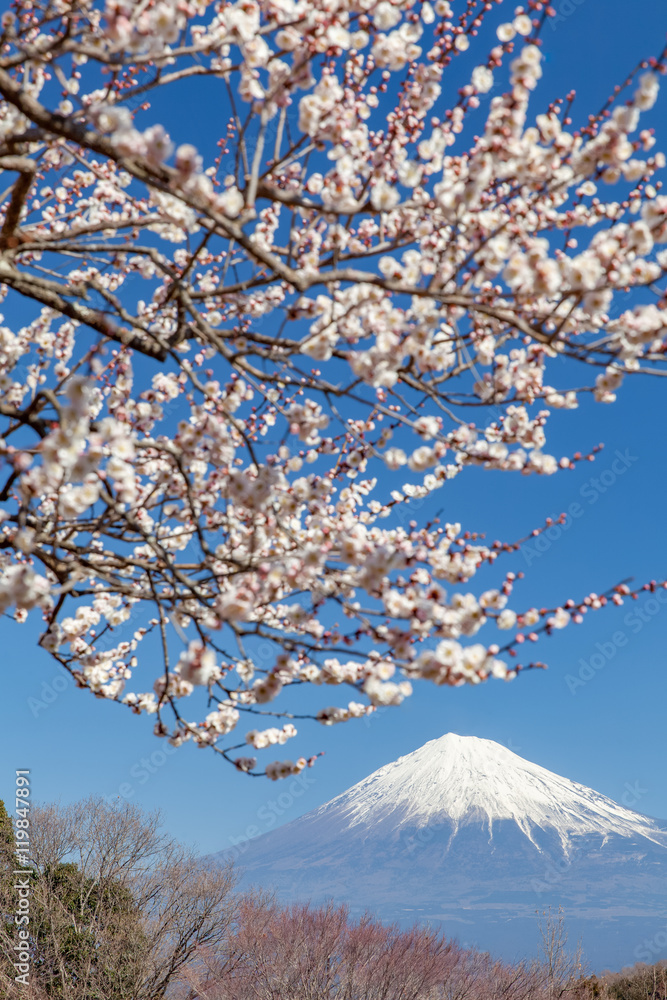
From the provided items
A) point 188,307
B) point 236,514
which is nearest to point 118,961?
point 236,514

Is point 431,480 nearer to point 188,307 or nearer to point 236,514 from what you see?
point 236,514

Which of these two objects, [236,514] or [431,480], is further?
[431,480]

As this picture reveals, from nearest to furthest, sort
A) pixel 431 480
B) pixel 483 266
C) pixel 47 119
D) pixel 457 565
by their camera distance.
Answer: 1. pixel 47 119
2. pixel 483 266
3. pixel 457 565
4. pixel 431 480

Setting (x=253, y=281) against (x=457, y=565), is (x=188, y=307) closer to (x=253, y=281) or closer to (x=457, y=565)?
(x=253, y=281)

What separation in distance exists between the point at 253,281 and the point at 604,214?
201 centimetres

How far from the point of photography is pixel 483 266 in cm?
284

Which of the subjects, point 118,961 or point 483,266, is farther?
point 118,961

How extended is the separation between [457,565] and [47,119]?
2736 millimetres

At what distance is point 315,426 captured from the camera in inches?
146

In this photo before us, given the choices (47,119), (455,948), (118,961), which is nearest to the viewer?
(47,119)

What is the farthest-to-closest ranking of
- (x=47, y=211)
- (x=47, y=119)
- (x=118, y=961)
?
(x=118, y=961)
(x=47, y=211)
(x=47, y=119)

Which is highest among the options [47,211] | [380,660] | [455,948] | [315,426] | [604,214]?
[47,211]

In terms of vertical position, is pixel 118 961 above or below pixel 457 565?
below

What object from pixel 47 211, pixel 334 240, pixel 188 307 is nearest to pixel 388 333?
pixel 334 240
